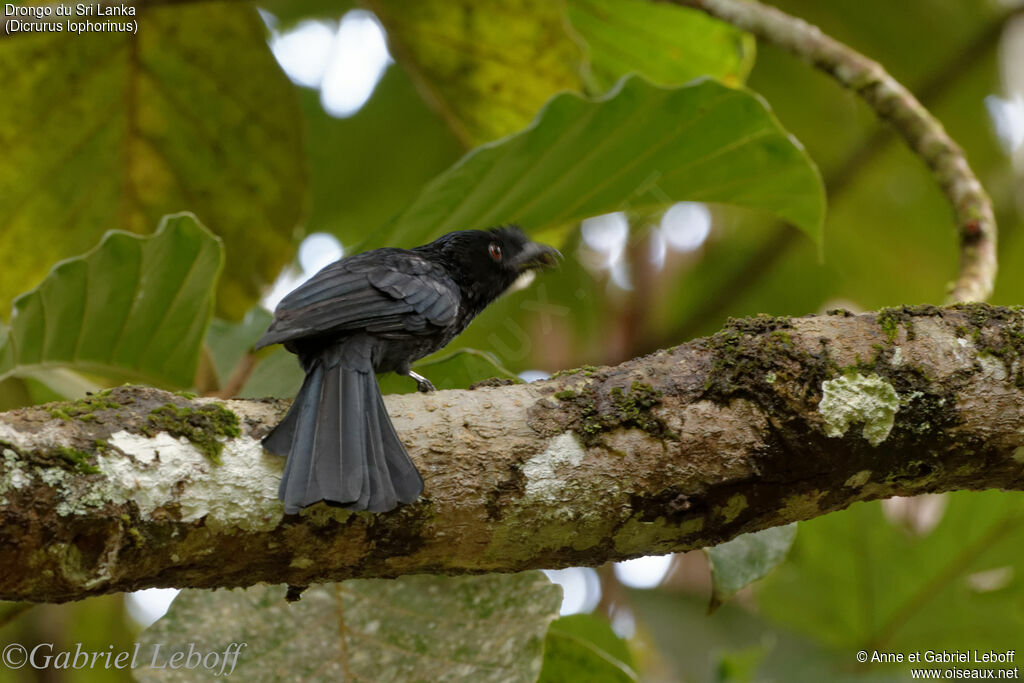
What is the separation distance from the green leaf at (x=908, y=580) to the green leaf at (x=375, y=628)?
8.09 feet

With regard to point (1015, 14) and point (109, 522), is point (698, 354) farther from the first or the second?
point (1015, 14)

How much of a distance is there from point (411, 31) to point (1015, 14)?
3267 mm

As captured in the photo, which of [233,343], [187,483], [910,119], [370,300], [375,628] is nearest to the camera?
[187,483]

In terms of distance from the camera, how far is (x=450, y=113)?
4383 millimetres

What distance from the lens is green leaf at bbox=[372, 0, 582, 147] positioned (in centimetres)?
406

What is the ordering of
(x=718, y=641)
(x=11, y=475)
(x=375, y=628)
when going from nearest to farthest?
(x=11, y=475), (x=375, y=628), (x=718, y=641)

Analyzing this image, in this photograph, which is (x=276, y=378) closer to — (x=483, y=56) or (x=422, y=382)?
(x=422, y=382)

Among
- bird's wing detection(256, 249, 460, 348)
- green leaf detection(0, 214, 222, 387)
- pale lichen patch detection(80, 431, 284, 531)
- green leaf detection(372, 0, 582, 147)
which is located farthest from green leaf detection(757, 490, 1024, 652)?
pale lichen patch detection(80, 431, 284, 531)

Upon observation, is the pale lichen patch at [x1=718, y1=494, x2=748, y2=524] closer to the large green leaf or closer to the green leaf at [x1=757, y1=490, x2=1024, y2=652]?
the large green leaf

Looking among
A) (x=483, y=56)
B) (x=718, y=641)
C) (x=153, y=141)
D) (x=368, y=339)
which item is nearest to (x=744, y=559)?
(x=368, y=339)

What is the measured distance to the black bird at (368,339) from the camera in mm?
1863

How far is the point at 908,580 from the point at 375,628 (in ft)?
9.54

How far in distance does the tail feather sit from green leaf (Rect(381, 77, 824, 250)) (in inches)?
30.7

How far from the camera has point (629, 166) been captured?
3016 mm
